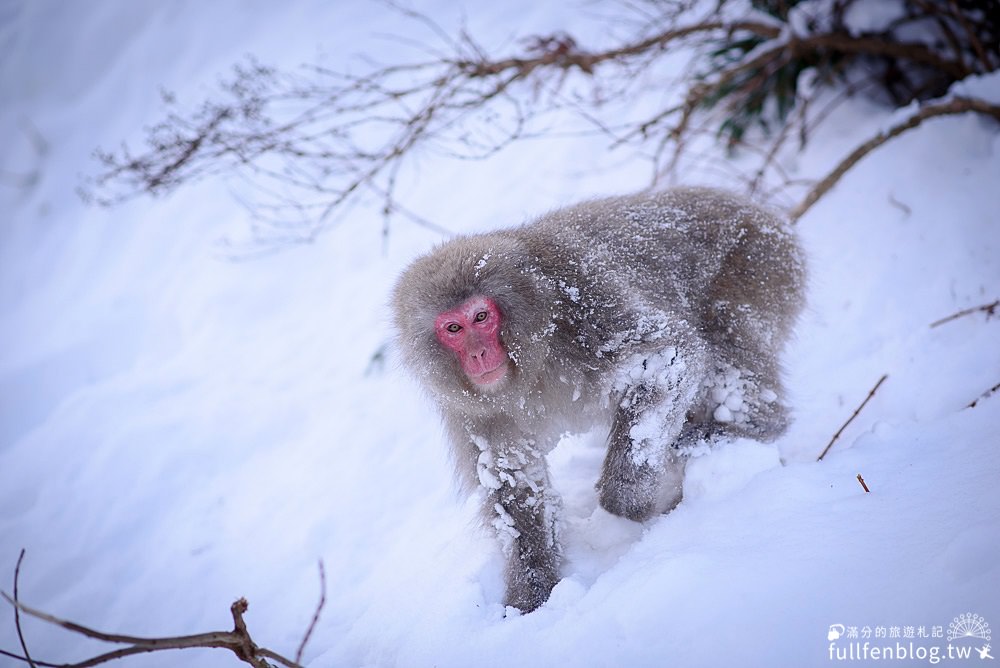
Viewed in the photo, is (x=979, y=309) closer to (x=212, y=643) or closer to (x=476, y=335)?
(x=476, y=335)

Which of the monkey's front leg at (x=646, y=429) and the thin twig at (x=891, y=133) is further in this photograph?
the thin twig at (x=891, y=133)

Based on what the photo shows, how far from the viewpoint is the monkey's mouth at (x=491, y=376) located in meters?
2.47

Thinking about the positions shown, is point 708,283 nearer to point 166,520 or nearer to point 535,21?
point 166,520

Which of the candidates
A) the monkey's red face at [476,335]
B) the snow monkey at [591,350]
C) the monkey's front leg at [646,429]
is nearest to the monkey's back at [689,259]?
the snow monkey at [591,350]

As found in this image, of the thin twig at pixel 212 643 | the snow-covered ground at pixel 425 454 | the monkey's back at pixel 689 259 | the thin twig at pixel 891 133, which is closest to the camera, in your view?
the thin twig at pixel 212 643

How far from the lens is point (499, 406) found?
8.50ft

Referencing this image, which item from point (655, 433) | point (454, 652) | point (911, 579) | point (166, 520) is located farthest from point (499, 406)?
point (166, 520)

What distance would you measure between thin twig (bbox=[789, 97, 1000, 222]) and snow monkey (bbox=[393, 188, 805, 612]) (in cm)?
121

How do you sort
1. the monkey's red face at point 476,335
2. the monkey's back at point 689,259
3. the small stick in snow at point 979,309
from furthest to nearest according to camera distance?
the small stick in snow at point 979,309 < the monkey's back at point 689,259 < the monkey's red face at point 476,335

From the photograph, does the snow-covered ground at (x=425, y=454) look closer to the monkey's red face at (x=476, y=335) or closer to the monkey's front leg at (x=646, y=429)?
the monkey's front leg at (x=646, y=429)

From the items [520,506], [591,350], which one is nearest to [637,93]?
[591,350]

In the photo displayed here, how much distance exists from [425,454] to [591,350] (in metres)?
1.76

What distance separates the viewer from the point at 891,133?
4.00 meters

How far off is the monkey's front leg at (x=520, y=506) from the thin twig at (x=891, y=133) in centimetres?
242
